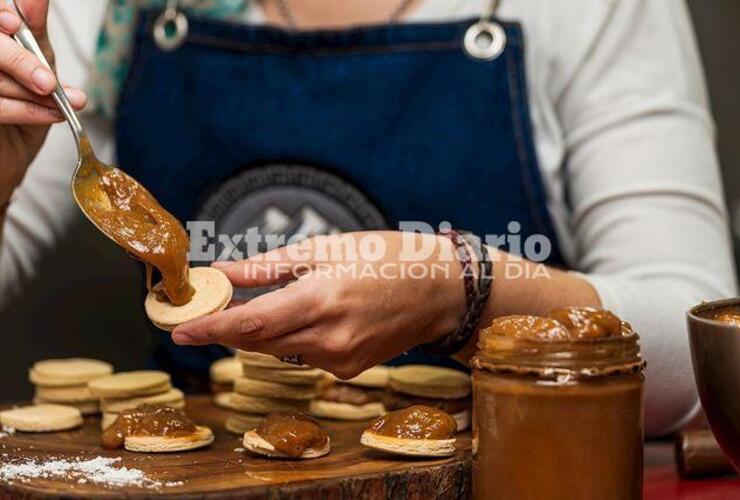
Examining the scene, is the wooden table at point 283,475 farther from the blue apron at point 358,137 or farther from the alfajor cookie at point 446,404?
the blue apron at point 358,137

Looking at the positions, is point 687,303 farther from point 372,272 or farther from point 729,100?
point 729,100

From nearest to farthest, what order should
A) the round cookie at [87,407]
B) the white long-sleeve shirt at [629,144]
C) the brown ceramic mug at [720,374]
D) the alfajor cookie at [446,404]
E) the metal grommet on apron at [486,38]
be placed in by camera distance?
the brown ceramic mug at [720,374] < the alfajor cookie at [446,404] < the round cookie at [87,407] < the white long-sleeve shirt at [629,144] < the metal grommet on apron at [486,38]

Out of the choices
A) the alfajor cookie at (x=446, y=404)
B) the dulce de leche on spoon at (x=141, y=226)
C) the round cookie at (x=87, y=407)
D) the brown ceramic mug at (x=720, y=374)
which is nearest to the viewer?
the brown ceramic mug at (x=720, y=374)

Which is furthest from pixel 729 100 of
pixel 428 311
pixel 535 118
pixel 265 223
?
pixel 428 311

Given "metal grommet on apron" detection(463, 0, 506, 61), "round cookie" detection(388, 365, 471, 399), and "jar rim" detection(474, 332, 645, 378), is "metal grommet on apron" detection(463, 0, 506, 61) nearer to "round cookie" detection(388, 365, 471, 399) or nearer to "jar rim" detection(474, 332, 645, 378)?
"round cookie" detection(388, 365, 471, 399)


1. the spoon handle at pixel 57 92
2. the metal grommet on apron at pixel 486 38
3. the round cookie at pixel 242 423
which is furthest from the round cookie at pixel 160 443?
the metal grommet on apron at pixel 486 38

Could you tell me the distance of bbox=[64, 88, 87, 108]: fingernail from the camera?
1.31 meters

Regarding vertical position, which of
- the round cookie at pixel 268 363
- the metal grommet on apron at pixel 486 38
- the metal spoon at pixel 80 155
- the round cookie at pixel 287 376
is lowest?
the round cookie at pixel 287 376

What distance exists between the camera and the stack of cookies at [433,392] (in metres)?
1.29

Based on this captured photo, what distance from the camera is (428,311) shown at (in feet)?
3.89

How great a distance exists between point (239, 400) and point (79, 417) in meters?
0.21

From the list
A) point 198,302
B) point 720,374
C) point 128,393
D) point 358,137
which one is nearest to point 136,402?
point 128,393

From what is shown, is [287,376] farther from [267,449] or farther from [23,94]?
[23,94]

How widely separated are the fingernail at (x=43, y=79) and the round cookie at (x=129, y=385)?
0.38 meters
